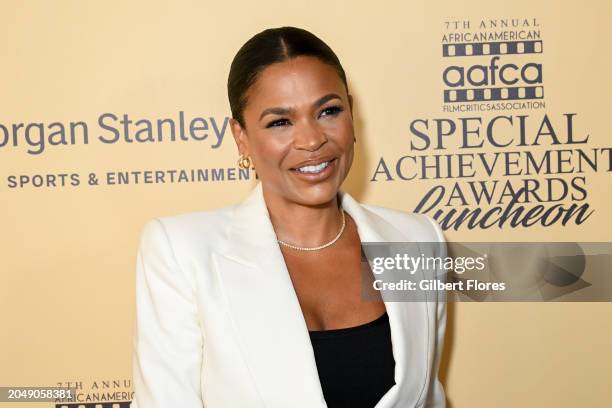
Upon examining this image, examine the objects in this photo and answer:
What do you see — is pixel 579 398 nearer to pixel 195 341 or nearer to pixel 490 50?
pixel 490 50

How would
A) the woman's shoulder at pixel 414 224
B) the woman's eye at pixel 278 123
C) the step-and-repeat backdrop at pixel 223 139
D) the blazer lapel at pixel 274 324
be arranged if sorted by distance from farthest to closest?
the step-and-repeat backdrop at pixel 223 139 < the woman's shoulder at pixel 414 224 < the woman's eye at pixel 278 123 < the blazer lapel at pixel 274 324

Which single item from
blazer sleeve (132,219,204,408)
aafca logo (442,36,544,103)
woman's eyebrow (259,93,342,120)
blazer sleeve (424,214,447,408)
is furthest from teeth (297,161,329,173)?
aafca logo (442,36,544,103)

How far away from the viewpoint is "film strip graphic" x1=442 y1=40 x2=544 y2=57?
1.97m

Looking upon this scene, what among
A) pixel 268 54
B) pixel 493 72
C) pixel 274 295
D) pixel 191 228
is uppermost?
pixel 493 72

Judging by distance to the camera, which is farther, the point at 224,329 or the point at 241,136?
the point at 241,136

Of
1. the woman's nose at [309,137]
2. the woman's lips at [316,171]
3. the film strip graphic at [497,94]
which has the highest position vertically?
the film strip graphic at [497,94]

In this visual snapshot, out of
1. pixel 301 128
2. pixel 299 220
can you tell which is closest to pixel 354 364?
pixel 299 220

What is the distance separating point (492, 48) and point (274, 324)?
977 millimetres

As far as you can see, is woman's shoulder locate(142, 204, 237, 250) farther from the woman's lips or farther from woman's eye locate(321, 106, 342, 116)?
woman's eye locate(321, 106, 342, 116)

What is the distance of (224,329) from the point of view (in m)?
1.42

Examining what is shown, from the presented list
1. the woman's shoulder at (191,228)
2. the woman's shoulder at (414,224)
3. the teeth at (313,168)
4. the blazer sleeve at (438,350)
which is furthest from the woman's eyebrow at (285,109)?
the blazer sleeve at (438,350)

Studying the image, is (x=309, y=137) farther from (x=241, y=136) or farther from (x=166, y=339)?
(x=166, y=339)

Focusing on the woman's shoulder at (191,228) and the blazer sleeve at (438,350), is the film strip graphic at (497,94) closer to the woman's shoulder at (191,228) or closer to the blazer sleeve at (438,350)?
the blazer sleeve at (438,350)

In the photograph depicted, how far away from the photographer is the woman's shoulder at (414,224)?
5.67 feet
